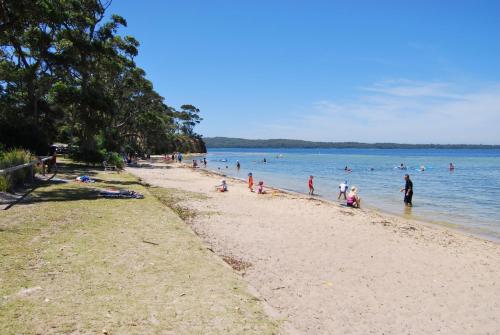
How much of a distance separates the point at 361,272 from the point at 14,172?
12.7 metres

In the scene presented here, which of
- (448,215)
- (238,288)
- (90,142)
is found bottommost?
(448,215)

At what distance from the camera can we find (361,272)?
8.44 meters

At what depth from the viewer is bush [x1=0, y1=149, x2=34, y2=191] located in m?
13.2

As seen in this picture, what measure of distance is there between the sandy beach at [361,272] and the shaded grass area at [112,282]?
0.84 metres

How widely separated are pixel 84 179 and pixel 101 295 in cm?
1505

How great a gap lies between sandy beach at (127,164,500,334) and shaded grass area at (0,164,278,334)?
0.84 meters

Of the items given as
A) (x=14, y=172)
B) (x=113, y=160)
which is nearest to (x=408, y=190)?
(x=14, y=172)

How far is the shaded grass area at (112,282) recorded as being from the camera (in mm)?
4711

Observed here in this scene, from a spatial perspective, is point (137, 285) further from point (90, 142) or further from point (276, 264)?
point (90, 142)

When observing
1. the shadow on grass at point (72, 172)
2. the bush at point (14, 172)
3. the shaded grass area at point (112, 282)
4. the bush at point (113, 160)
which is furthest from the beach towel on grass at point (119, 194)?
the bush at point (113, 160)

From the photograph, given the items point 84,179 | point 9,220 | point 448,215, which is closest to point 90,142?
point 84,179

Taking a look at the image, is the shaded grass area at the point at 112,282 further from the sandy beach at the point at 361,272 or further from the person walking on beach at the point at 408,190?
the person walking on beach at the point at 408,190

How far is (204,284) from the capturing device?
632 centimetres

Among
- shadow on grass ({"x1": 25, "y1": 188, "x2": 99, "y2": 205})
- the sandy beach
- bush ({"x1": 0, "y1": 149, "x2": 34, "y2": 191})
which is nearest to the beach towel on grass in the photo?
shadow on grass ({"x1": 25, "y1": 188, "x2": 99, "y2": 205})
